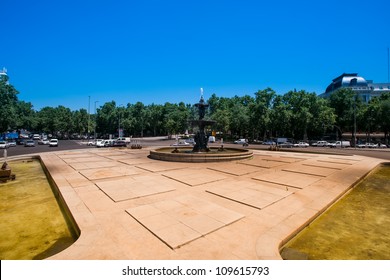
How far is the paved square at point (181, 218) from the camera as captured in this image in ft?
17.0

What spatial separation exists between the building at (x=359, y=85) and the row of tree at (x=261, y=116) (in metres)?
21.4

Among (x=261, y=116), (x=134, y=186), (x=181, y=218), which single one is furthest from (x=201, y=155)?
(x=261, y=116)

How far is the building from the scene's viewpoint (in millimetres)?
81562

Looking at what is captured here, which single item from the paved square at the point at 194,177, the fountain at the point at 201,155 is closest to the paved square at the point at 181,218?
the paved square at the point at 194,177

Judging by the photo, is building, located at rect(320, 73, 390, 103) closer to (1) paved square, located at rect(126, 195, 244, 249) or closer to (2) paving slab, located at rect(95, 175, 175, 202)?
(2) paving slab, located at rect(95, 175, 175, 202)

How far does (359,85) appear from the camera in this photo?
274ft

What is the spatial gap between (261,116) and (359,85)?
166 feet

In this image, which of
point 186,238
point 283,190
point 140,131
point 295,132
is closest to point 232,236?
point 186,238

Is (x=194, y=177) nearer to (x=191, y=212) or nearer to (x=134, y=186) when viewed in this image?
(x=134, y=186)

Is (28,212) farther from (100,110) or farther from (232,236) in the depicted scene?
(100,110)

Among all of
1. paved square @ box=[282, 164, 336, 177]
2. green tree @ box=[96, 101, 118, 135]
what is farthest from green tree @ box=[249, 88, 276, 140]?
green tree @ box=[96, 101, 118, 135]

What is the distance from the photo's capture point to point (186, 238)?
5.01 metres
